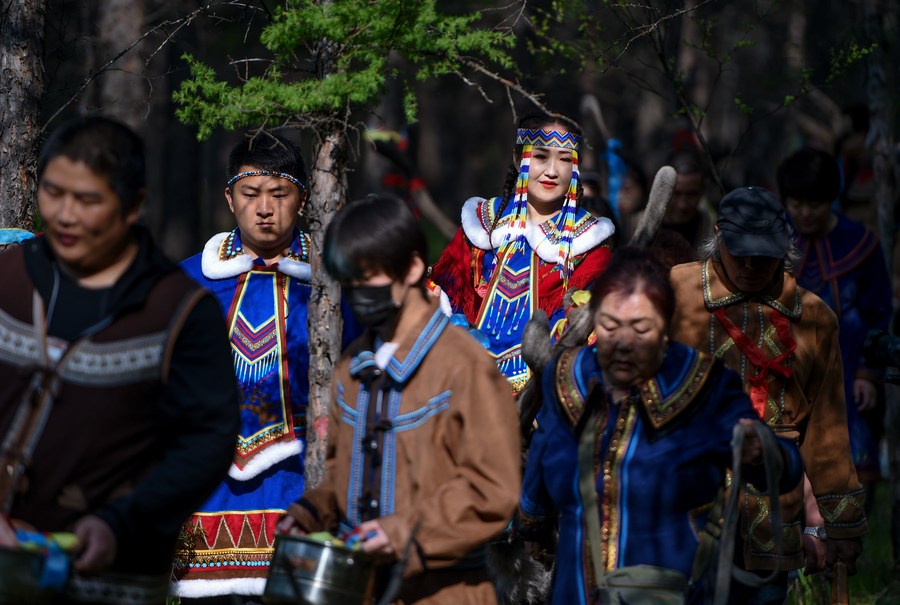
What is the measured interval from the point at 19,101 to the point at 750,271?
3374 mm

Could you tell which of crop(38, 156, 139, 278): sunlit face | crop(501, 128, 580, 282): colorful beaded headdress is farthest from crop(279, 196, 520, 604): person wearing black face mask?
crop(501, 128, 580, 282): colorful beaded headdress

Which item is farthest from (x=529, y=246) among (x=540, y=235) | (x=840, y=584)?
(x=840, y=584)

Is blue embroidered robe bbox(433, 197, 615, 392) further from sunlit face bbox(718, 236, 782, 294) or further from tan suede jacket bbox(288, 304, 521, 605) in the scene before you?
tan suede jacket bbox(288, 304, 521, 605)

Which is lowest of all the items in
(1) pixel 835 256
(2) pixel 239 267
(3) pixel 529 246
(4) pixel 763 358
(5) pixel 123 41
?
(4) pixel 763 358

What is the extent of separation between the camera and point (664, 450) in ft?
14.7

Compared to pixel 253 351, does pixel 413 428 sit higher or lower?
lower

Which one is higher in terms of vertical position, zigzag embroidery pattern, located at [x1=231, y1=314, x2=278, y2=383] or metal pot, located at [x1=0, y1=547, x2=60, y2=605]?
zigzag embroidery pattern, located at [x1=231, y1=314, x2=278, y2=383]

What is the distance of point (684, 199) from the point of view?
921 centimetres

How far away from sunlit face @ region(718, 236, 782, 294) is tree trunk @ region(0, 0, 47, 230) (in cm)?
315

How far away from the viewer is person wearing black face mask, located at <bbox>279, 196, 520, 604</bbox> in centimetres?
403

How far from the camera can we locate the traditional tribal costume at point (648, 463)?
4465 millimetres

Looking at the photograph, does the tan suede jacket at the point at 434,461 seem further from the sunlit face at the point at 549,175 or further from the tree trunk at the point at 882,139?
the tree trunk at the point at 882,139

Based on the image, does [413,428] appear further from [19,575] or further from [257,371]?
[257,371]

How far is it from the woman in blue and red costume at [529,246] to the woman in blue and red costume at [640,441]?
71.5 inches
